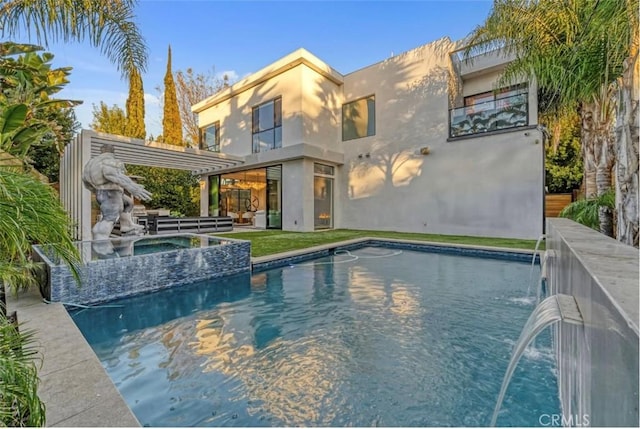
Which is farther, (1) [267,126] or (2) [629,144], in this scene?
(1) [267,126]

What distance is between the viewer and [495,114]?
36.7 ft

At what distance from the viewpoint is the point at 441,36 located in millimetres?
12391

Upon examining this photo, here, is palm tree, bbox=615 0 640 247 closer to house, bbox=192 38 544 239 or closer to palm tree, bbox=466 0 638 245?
palm tree, bbox=466 0 638 245

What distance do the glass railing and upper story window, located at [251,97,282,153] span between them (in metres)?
7.71

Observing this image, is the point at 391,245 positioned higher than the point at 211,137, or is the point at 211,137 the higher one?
the point at 211,137

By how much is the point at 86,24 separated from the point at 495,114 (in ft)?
39.4

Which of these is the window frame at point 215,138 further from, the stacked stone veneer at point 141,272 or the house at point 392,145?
the stacked stone veneer at point 141,272

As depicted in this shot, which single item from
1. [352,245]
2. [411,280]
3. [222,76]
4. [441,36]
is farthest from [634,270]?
[222,76]

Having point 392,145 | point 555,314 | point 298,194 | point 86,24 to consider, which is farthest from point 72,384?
point 392,145

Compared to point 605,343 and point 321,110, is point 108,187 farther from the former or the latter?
point 321,110

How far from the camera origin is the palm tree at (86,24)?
5125 mm

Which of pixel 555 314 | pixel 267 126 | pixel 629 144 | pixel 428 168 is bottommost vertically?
pixel 555 314

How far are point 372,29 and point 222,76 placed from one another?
56.3 ft

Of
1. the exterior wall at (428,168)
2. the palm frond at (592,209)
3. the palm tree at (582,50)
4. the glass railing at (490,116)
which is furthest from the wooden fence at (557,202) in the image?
the palm frond at (592,209)
